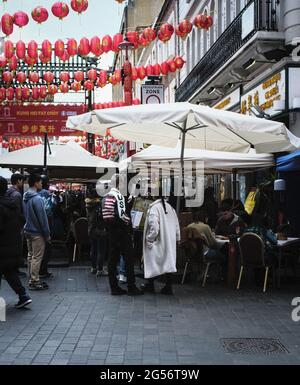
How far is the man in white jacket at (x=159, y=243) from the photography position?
926cm

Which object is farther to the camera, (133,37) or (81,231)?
(133,37)

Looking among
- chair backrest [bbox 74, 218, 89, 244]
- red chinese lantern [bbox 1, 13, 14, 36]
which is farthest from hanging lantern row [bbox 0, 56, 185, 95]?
chair backrest [bbox 74, 218, 89, 244]

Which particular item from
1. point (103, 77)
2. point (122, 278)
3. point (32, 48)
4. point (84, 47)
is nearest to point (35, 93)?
point (103, 77)

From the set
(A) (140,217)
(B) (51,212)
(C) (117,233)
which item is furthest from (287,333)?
(B) (51,212)

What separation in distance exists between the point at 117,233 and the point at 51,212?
2.70 m

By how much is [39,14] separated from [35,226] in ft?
23.4

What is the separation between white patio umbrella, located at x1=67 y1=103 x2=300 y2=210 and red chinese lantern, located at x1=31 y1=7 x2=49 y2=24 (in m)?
5.02

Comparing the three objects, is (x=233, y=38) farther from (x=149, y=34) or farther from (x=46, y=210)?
(x=46, y=210)

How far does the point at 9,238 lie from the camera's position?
7754 millimetres

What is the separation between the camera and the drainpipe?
47.2 ft

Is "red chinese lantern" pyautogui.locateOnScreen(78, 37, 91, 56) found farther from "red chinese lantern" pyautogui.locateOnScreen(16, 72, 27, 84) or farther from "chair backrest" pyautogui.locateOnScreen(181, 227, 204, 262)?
"chair backrest" pyautogui.locateOnScreen(181, 227, 204, 262)

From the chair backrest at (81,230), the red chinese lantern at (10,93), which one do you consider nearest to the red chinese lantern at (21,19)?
the chair backrest at (81,230)

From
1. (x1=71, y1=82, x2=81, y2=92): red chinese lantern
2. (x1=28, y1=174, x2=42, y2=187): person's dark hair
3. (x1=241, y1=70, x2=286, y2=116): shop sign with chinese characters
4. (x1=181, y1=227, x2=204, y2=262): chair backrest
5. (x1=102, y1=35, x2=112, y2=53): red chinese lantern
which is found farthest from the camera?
(x1=71, y1=82, x2=81, y2=92): red chinese lantern
